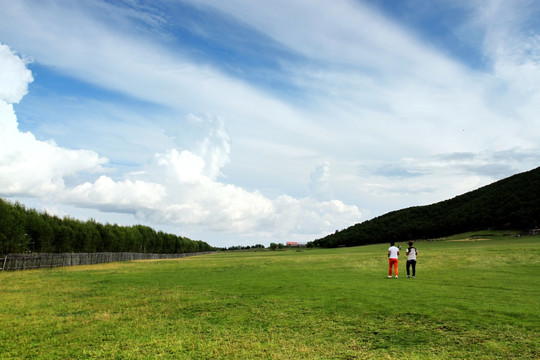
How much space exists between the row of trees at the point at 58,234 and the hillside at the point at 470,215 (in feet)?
268

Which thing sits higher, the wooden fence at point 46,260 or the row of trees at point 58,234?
the row of trees at point 58,234

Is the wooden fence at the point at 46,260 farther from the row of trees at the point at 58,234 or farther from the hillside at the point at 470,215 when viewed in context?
the hillside at the point at 470,215

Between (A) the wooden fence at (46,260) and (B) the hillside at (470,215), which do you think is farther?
(B) the hillside at (470,215)

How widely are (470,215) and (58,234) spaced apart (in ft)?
338

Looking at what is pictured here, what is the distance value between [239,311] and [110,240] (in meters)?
78.7

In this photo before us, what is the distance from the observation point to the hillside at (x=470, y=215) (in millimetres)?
94375

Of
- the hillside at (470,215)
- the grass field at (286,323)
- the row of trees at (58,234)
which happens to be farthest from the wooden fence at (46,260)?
the hillside at (470,215)

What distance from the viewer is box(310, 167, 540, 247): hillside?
94.4 m

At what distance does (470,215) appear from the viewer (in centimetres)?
10638

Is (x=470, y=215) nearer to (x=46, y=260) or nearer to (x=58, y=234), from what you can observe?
(x=58, y=234)

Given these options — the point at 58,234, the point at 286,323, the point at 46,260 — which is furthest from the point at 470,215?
the point at 286,323

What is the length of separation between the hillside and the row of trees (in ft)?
268

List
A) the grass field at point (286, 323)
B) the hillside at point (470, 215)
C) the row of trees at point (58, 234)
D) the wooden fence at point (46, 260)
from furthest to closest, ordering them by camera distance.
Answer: the hillside at point (470, 215) → the row of trees at point (58, 234) → the wooden fence at point (46, 260) → the grass field at point (286, 323)

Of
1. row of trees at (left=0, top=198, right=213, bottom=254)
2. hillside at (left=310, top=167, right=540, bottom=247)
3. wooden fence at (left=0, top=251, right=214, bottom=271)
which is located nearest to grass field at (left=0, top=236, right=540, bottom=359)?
wooden fence at (left=0, top=251, right=214, bottom=271)
